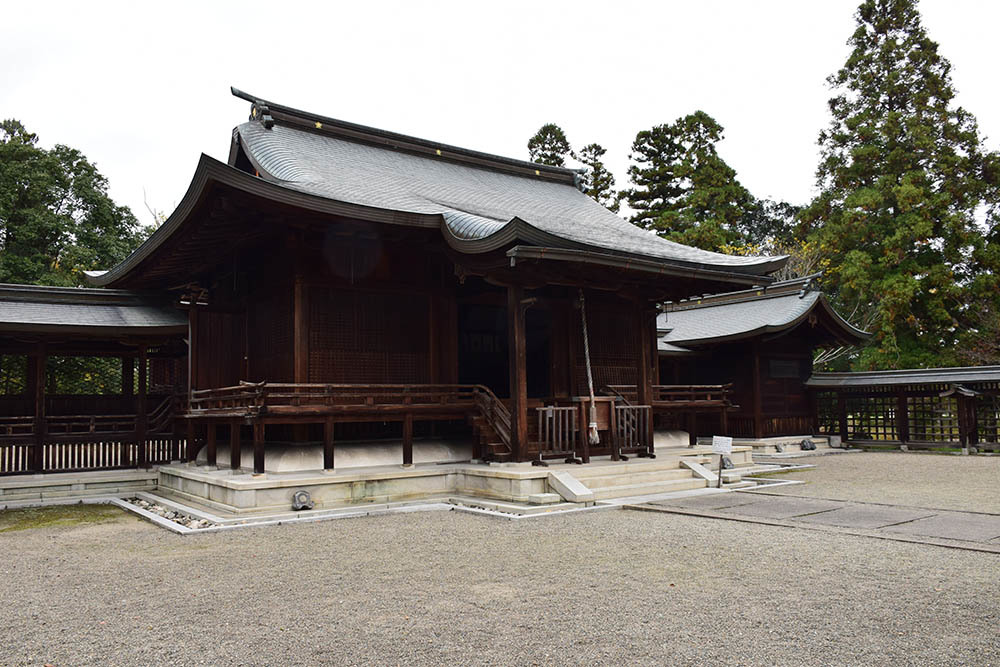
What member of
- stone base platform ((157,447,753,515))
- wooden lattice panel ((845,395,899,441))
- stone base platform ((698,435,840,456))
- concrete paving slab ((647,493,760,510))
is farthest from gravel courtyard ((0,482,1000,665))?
wooden lattice panel ((845,395,899,441))

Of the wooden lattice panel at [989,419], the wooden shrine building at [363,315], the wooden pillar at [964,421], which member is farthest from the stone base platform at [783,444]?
the wooden shrine building at [363,315]

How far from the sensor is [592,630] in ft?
14.7

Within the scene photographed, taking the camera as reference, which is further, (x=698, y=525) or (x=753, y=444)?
(x=753, y=444)

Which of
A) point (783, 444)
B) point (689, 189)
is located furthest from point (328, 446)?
point (689, 189)

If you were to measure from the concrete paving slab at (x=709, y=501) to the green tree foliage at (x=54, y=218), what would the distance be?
73.9ft

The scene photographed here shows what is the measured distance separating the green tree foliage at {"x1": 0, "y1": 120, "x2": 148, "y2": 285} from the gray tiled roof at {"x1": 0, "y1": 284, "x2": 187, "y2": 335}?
44.0 feet

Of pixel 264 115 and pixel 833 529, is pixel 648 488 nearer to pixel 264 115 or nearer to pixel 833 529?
pixel 833 529

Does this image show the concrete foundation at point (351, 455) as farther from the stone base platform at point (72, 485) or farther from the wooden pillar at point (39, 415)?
the wooden pillar at point (39, 415)

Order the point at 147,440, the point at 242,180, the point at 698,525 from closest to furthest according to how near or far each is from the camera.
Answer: the point at 698,525, the point at 242,180, the point at 147,440

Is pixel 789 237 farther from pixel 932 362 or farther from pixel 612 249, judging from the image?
pixel 612 249

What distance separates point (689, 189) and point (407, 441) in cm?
2837

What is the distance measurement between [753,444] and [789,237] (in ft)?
92.6

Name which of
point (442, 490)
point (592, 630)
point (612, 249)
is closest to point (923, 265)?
point (612, 249)

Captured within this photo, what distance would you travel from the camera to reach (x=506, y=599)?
527 centimetres
